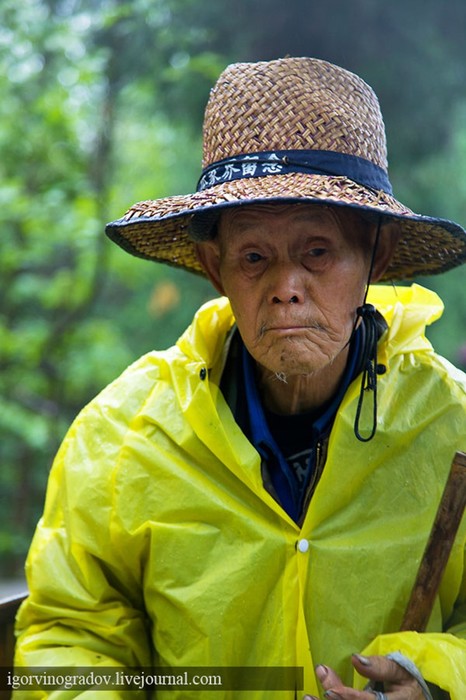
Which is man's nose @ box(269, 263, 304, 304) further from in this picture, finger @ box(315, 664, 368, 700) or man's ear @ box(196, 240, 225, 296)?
finger @ box(315, 664, 368, 700)

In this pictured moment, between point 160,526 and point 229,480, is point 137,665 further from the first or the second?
point 229,480

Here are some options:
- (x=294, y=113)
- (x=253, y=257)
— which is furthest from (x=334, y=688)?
(x=294, y=113)

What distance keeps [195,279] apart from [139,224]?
5.43 meters

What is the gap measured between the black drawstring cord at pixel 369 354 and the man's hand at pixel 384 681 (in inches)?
19.6

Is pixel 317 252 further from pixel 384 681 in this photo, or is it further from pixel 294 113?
pixel 384 681

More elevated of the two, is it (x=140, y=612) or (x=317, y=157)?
(x=317, y=157)

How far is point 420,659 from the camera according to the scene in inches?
70.7

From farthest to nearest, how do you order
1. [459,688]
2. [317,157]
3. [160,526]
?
[160,526] < [317,157] < [459,688]

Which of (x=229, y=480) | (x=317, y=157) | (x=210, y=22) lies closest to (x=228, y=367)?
(x=229, y=480)

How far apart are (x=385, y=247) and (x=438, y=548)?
76cm

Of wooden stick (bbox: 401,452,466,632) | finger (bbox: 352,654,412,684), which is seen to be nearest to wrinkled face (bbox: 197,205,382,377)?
wooden stick (bbox: 401,452,466,632)

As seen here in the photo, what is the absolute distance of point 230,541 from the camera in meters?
2.04

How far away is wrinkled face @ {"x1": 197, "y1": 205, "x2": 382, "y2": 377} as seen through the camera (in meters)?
1.93

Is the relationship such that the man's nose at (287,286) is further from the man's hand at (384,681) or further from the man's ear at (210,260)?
the man's hand at (384,681)
